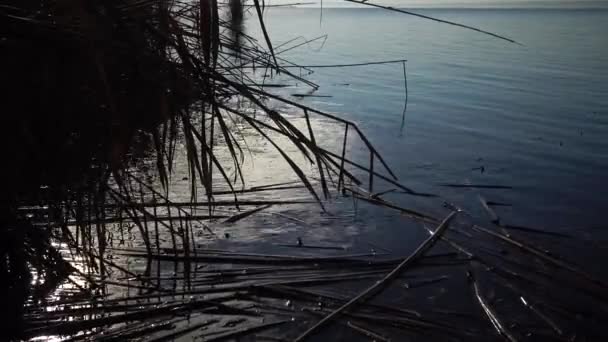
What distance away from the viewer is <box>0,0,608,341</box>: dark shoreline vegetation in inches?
96.0

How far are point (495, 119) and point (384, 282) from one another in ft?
19.4

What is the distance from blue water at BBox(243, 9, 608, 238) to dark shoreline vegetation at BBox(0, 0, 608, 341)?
1.42 m

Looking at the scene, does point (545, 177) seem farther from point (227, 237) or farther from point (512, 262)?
point (227, 237)

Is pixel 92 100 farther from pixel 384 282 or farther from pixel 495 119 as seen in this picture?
pixel 495 119

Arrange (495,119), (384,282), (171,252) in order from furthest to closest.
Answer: (495,119) < (171,252) < (384,282)

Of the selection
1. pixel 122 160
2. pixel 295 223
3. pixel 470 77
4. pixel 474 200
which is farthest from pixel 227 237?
pixel 470 77

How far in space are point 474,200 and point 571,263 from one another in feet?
4.40

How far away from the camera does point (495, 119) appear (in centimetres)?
887

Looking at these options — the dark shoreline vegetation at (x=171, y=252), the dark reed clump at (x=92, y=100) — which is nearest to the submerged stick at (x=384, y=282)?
the dark shoreline vegetation at (x=171, y=252)

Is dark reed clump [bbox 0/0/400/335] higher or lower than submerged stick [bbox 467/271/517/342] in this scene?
higher

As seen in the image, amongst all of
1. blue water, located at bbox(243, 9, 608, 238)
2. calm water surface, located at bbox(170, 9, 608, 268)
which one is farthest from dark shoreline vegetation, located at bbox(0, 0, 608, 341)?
blue water, located at bbox(243, 9, 608, 238)

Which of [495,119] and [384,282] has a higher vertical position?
[495,119]

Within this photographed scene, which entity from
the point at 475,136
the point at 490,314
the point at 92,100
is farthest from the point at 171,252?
the point at 475,136

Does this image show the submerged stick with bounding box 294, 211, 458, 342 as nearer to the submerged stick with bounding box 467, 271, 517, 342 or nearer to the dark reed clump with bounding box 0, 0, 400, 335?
the submerged stick with bounding box 467, 271, 517, 342
